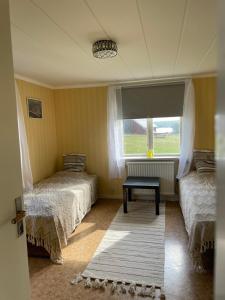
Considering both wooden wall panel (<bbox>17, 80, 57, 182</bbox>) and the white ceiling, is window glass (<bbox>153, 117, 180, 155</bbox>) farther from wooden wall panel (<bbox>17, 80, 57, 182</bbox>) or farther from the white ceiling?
wooden wall panel (<bbox>17, 80, 57, 182</bbox>)

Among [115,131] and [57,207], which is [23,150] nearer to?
[57,207]

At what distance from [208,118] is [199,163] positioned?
81 centimetres

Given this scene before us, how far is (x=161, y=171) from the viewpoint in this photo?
4.20m

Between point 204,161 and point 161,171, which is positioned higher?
point 204,161

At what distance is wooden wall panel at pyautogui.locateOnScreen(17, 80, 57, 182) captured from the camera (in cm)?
375

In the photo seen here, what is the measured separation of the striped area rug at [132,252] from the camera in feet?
7.28

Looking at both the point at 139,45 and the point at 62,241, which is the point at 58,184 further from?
the point at 139,45

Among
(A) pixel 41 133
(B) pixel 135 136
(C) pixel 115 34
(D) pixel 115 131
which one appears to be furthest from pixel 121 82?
(C) pixel 115 34

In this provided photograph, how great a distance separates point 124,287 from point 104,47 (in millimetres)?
2210

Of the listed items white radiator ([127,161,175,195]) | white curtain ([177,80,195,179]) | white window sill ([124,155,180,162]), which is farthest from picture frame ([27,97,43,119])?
white curtain ([177,80,195,179])

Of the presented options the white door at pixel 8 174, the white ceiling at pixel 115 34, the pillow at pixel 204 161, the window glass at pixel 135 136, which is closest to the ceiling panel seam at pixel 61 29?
the white ceiling at pixel 115 34

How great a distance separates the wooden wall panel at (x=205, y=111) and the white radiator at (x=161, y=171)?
653 millimetres

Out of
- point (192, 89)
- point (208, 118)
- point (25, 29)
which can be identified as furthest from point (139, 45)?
point (208, 118)

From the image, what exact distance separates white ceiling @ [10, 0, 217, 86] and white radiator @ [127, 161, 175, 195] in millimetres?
1697
